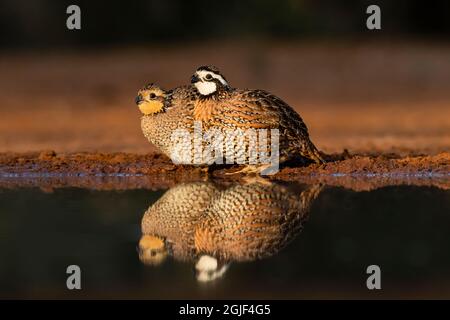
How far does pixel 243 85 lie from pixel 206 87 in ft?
38.4

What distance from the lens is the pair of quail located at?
38.9 ft

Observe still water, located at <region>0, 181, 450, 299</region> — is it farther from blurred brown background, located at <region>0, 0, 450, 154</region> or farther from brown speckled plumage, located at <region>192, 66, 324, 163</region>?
blurred brown background, located at <region>0, 0, 450, 154</region>

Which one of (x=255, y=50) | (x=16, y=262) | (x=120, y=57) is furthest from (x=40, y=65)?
(x=16, y=262)

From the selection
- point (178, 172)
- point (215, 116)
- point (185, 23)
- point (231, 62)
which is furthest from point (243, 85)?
point (215, 116)

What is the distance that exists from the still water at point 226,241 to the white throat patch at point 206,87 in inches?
46.7

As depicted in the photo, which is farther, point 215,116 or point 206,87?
point 206,87

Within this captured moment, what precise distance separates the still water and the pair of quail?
712mm

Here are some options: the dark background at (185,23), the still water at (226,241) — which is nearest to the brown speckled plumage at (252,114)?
the still water at (226,241)

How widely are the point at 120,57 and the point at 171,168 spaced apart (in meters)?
13.8

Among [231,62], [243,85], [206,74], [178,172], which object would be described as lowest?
[243,85]

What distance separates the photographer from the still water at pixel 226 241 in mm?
7801

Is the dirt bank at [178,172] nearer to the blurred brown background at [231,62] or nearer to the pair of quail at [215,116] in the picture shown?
the pair of quail at [215,116]

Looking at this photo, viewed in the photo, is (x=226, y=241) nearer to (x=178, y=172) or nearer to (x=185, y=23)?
(x=178, y=172)

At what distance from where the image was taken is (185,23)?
1110 inches
